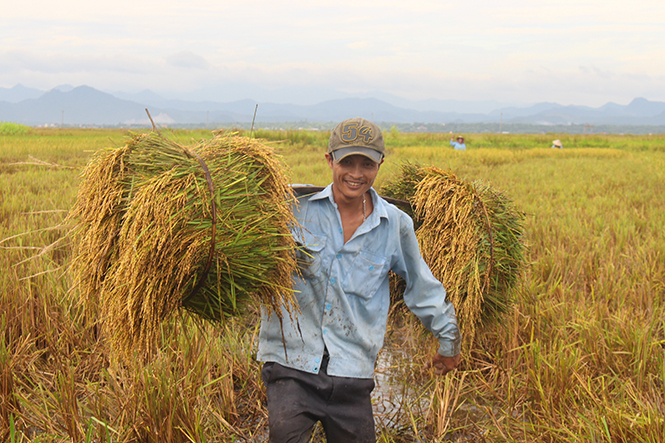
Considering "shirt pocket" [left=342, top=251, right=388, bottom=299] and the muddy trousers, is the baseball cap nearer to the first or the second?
"shirt pocket" [left=342, top=251, right=388, bottom=299]

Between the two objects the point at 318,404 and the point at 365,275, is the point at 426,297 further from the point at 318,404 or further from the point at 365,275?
the point at 318,404

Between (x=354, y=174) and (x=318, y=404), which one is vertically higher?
(x=354, y=174)

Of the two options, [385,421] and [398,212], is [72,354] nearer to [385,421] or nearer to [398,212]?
[385,421]

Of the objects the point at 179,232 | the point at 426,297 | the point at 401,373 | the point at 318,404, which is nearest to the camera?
the point at 179,232

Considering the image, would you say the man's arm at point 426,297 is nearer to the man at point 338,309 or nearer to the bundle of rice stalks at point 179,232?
the man at point 338,309

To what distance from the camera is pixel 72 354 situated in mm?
2525

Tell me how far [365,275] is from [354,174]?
0.39m

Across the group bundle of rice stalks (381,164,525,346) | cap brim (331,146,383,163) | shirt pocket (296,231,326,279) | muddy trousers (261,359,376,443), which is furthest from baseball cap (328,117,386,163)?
muddy trousers (261,359,376,443)

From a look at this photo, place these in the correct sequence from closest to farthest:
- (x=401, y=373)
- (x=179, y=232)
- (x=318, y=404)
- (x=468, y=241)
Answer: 1. (x=179, y=232)
2. (x=318, y=404)
3. (x=468, y=241)
4. (x=401, y=373)

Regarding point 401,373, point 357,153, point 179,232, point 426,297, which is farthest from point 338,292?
point 401,373

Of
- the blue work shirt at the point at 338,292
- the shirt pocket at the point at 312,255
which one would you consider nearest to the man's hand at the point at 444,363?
the blue work shirt at the point at 338,292

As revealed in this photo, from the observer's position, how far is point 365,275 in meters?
1.77

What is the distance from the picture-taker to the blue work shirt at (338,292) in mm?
1690

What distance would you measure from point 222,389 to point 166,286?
3.71 feet
